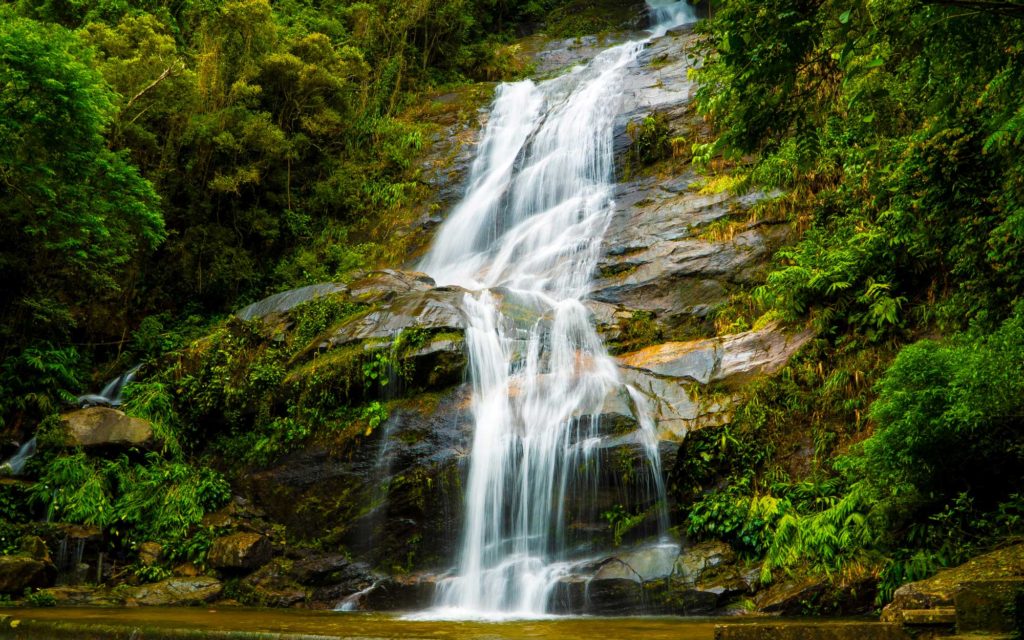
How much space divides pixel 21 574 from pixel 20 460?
12.0 feet

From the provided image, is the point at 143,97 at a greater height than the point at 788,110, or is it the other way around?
the point at 143,97

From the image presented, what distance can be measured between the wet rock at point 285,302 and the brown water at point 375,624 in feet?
20.6

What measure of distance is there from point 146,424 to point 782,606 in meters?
9.73

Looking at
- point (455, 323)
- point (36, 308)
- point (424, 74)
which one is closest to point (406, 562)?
point (455, 323)

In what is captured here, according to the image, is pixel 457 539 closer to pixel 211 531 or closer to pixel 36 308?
pixel 211 531

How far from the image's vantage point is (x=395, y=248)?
17.5 metres

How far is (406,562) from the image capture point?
30.1ft

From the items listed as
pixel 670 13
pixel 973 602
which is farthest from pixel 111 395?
pixel 670 13

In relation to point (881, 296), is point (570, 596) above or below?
below

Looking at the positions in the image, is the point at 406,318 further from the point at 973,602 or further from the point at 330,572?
the point at 973,602

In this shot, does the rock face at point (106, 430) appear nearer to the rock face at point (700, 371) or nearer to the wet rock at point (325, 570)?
the wet rock at point (325, 570)

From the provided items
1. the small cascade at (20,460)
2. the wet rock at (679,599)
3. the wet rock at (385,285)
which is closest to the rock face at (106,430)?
the small cascade at (20,460)

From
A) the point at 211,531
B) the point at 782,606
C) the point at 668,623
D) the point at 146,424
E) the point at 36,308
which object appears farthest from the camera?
the point at 36,308

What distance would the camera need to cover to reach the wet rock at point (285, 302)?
13.0m
